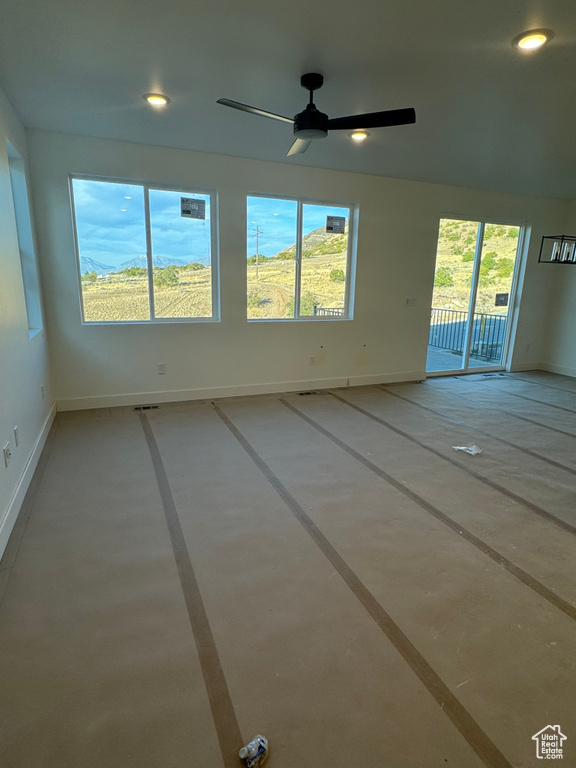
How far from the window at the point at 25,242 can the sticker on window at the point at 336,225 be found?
130 inches

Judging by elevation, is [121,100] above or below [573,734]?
above

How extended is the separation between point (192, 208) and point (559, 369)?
6359mm

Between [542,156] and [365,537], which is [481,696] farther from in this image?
[542,156]

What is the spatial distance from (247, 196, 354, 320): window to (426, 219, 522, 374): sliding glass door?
1594mm

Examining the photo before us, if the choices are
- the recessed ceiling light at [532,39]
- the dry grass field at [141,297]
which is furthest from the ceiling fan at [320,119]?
the dry grass field at [141,297]

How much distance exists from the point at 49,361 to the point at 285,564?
3.35 meters

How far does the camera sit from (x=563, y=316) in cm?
685

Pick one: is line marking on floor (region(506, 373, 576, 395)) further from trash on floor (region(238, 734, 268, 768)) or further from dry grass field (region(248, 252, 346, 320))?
trash on floor (region(238, 734, 268, 768))

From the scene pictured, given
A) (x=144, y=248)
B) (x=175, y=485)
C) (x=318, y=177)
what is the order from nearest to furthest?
(x=175, y=485) < (x=144, y=248) < (x=318, y=177)

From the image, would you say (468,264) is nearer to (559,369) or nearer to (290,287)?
(559,369)

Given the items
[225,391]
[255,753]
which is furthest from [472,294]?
[255,753]

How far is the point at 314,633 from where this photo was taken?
173cm

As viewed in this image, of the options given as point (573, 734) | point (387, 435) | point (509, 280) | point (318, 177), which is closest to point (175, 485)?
point (387, 435)

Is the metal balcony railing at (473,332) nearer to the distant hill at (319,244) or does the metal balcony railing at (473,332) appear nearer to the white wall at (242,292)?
the white wall at (242,292)
